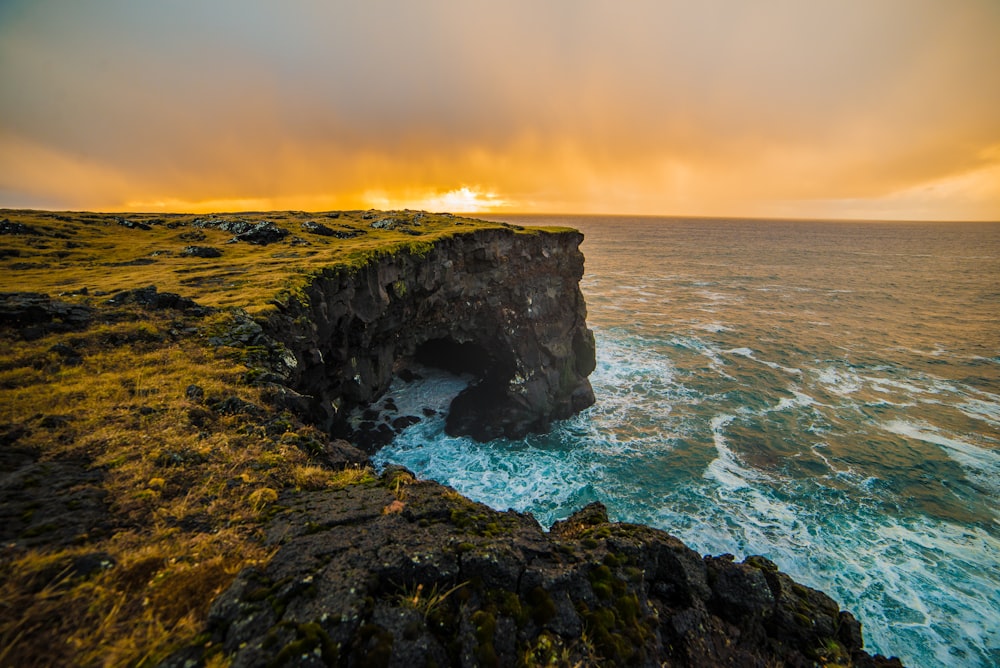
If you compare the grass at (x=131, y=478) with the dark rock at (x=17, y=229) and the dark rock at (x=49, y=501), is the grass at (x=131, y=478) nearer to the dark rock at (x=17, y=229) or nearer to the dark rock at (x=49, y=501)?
the dark rock at (x=49, y=501)

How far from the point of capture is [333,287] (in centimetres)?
2358

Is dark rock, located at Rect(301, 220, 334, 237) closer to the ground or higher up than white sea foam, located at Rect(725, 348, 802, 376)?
higher up

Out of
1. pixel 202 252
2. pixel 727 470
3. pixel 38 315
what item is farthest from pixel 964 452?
pixel 202 252

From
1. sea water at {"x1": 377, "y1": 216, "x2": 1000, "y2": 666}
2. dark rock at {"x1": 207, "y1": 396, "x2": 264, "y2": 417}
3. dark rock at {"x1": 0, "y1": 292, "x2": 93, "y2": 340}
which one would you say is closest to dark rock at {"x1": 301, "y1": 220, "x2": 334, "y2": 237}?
sea water at {"x1": 377, "y1": 216, "x2": 1000, "y2": 666}

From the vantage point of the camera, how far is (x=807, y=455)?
1187 inches

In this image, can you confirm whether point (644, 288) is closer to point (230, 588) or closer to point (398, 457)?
point (398, 457)

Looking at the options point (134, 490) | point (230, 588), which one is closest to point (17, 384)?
point (134, 490)

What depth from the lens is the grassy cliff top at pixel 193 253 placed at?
19.6 meters

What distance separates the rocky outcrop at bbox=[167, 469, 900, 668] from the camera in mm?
5242

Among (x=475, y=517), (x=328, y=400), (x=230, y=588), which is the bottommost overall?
(x=328, y=400)

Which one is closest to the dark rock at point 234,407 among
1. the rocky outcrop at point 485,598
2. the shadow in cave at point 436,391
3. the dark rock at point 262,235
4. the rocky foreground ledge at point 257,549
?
the rocky foreground ledge at point 257,549

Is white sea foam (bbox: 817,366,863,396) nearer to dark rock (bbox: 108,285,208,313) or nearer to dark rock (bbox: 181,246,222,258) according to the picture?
dark rock (bbox: 108,285,208,313)

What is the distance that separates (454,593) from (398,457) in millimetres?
26943

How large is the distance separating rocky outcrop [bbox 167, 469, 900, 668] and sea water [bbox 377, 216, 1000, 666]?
16.8m
